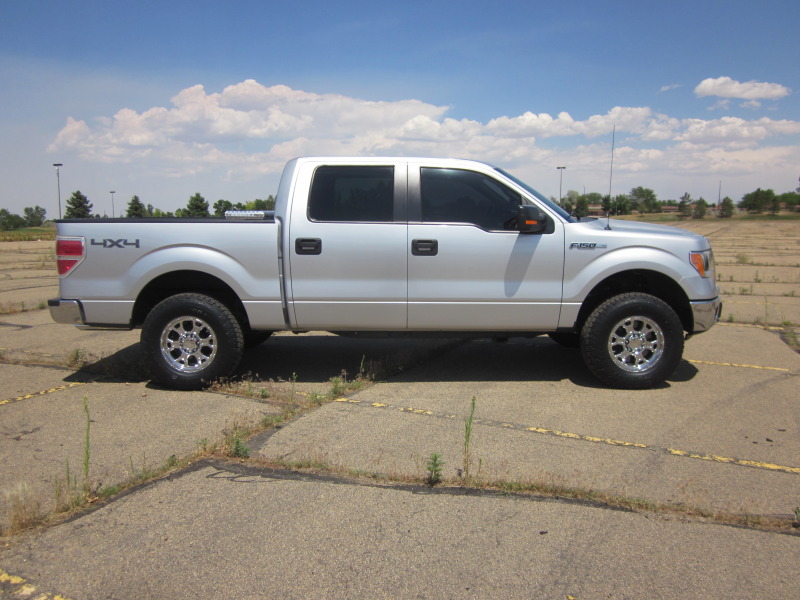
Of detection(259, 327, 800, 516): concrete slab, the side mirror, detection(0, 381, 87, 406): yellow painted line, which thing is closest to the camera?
detection(259, 327, 800, 516): concrete slab

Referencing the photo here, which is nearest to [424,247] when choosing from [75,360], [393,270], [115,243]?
[393,270]

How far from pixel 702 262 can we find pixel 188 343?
4.87 metres

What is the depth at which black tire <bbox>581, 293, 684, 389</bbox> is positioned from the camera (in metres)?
5.68

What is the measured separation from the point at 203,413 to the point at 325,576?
2613mm

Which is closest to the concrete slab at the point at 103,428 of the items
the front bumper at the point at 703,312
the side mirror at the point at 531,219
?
the side mirror at the point at 531,219

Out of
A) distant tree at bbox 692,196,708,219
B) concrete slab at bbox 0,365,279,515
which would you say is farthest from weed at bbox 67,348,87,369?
distant tree at bbox 692,196,708,219

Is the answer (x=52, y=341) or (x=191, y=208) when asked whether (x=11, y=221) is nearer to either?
(x=191, y=208)

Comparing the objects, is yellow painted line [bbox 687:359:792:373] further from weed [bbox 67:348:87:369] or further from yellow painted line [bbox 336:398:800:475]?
weed [bbox 67:348:87:369]

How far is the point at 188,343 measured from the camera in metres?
5.74

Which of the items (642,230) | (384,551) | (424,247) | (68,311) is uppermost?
(642,230)

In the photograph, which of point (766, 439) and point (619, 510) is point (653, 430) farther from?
point (619, 510)

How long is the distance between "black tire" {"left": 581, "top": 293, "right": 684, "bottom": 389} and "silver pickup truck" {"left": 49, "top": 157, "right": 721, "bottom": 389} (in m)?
0.01

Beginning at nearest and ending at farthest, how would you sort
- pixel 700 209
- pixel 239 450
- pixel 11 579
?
pixel 11 579 → pixel 239 450 → pixel 700 209

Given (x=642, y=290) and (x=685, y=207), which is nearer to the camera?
(x=642, y=290)
